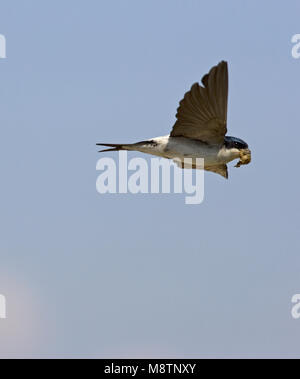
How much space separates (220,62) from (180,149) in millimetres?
1188

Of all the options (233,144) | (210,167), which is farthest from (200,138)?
(210,167)

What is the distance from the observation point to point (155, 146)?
8.09 meters

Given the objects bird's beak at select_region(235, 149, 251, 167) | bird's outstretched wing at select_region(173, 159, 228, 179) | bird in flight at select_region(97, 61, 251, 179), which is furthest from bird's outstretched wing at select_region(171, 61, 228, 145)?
bird's outstretched wing at select_region(173, 159, 228, 179)

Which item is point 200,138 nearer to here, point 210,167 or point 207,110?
point 207,110

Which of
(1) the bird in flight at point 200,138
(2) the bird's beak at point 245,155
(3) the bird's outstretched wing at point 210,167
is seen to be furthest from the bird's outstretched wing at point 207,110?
(3) the bird's outstretched wing at point 210,167

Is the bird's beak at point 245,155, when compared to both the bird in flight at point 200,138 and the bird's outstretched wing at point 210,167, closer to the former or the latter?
the bird in flight at point 200,138

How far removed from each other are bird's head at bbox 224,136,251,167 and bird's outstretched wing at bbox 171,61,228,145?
0.09 metres

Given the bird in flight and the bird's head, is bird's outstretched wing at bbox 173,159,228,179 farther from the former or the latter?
the bird's head

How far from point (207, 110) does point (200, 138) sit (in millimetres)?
490

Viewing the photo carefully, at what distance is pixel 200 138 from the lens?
8242 mm

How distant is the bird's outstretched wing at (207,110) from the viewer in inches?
292

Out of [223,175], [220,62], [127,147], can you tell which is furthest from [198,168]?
[220,62]

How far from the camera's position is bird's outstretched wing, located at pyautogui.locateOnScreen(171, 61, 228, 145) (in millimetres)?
7414
